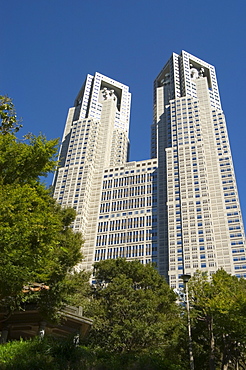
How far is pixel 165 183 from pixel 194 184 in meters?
11.6

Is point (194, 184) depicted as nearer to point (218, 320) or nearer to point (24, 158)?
point (218, 320)

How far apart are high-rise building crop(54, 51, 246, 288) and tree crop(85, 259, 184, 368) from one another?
146 ft

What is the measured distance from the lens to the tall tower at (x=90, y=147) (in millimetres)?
103500

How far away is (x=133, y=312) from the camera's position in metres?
33.3

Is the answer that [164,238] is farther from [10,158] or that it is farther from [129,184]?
[10,158]

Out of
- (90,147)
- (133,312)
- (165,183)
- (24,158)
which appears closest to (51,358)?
(24,158)

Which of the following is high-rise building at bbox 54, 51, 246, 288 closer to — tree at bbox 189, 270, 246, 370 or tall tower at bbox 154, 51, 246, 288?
tall tower at bbox 154, 51, 246, 288

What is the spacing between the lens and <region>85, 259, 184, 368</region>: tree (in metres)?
31.5

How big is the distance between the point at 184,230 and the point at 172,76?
70.1 metres

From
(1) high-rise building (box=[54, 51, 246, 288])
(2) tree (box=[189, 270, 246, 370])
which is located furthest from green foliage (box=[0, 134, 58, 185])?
(1) high-rise building (box=[54, 51, 246, 288])

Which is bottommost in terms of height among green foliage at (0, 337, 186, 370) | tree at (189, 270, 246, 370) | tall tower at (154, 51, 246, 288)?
green foliage at (0, 337, 186, 370)

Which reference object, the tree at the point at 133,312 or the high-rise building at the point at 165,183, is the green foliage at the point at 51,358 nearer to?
the tree at the point at 133,312

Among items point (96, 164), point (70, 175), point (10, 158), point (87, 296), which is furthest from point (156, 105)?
point (10, 158)

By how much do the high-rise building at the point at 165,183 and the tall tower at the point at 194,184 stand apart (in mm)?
259
